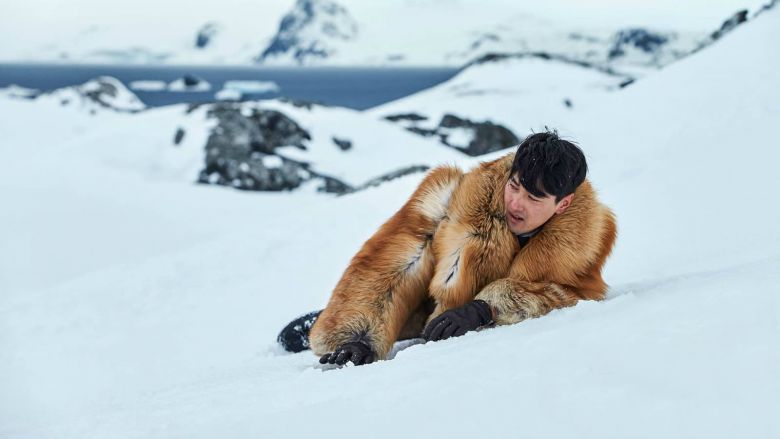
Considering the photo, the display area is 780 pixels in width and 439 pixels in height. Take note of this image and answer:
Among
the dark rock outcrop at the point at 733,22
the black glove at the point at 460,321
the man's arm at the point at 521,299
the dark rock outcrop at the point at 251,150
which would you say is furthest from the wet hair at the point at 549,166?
the dark rock outcrop at the point at 733,22

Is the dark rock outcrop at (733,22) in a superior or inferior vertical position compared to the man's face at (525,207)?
inferior

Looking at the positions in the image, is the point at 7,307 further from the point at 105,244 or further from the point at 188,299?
the point at 105,244

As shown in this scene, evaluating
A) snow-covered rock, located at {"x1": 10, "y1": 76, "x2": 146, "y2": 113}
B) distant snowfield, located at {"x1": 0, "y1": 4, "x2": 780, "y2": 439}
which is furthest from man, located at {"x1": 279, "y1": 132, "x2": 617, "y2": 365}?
snow-covered rock, located at {"x1": 10, "y1": 76, "x2": 146, "y2": 113}

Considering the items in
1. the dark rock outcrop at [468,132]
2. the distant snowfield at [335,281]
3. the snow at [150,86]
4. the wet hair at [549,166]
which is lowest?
the snow at [150,86]

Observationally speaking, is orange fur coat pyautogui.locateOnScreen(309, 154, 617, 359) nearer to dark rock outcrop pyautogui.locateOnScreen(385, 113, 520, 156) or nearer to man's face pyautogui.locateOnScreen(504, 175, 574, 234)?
man's face pyautogui.locateOnScreen(504, 175, 574, 234)

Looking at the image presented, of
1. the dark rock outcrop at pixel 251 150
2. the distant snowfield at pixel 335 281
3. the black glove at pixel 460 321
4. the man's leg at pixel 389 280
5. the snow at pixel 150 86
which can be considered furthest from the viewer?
the snow at pixel 150 86

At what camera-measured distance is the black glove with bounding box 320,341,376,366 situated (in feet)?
8.40

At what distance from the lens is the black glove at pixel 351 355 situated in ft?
8.40

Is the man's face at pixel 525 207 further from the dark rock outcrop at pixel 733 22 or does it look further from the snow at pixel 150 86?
the snow at pixel 150 86

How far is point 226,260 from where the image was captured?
8352 mm

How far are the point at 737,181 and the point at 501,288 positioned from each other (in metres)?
5.15

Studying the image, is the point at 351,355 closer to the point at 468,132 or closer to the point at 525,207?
the point at 525,207

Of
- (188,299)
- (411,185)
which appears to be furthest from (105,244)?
(411,185)

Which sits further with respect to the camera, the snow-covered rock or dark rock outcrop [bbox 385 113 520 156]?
the snow-covered rock
